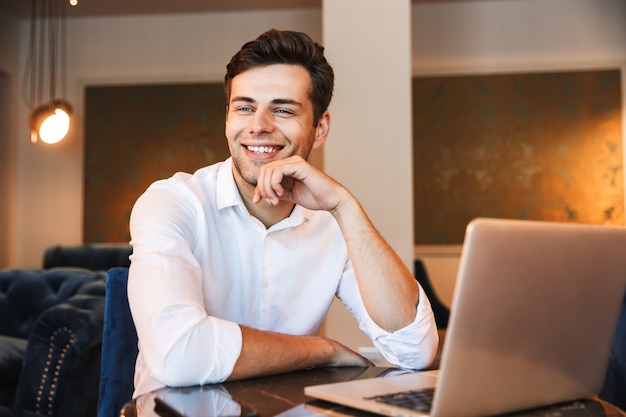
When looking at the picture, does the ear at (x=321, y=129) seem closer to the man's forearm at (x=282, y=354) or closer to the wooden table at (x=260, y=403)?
the man's forearm at (x=282, y=354)

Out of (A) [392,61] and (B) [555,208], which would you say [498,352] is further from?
(B) [555,208]

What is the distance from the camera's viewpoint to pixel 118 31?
22.7ft

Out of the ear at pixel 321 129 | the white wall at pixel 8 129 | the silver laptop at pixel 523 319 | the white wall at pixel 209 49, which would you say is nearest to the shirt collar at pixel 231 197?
the ear at pixel 321 129

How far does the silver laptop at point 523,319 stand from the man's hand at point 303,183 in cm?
56

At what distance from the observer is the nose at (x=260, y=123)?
1655 mm

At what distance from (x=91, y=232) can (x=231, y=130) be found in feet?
18.2

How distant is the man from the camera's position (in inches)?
49.7

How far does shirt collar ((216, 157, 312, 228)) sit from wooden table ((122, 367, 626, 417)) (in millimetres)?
472

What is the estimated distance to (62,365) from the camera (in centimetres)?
229

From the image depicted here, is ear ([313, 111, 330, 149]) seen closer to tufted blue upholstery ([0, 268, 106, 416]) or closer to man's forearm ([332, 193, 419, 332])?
man's forearm ([332, 193, 419, 332])

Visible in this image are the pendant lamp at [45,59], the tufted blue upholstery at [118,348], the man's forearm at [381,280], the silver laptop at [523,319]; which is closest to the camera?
the silver laptop at [523,319]

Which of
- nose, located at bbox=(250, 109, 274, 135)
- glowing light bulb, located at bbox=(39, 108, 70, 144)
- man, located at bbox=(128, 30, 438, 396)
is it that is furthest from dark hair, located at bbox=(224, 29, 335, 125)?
glowing light bulb, located at bbox=(39, 108, 70, 144)

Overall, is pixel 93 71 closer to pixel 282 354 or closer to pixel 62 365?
pixel 62 365

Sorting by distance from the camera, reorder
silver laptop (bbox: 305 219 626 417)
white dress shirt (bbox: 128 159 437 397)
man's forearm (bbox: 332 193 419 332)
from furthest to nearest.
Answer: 1. man's forearm (bbox: 332 193 419 332)
2. white dress shirt (bbox: 128 159 437 397)
3. silver laptop (bbox: 305 219 626 417)
